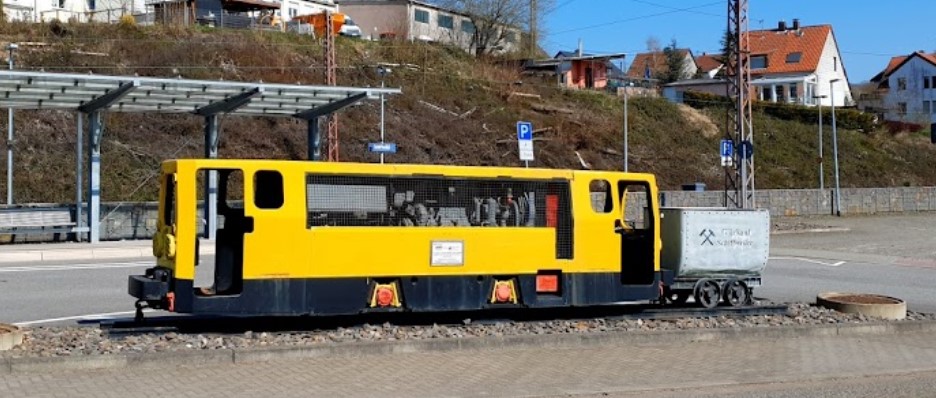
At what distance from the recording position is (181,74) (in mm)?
45969

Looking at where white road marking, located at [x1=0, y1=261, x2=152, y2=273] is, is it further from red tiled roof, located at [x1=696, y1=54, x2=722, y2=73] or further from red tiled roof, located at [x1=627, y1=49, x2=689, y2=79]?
red tiled roof, located at [x1=696, y1=54, x2=722, y2=73]

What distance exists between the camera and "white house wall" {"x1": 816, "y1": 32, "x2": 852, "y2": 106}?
87.9 m

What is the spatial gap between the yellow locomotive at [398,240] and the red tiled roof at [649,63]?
87280 millimetres

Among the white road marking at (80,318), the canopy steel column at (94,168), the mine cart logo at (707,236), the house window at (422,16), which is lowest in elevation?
the white road marking at (80,318)

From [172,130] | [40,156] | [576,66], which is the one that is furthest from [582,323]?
[576,66]

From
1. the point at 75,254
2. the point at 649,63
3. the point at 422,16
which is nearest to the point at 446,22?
the point at 422,16

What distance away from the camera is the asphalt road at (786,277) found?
48.5ft

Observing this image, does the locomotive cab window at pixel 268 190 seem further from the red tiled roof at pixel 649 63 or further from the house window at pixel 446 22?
the red tiled roof at pixel 649 63

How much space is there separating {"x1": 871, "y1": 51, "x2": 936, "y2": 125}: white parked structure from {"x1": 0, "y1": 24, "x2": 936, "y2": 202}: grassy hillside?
3229 centimetres

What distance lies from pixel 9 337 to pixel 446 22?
6489 centimetres

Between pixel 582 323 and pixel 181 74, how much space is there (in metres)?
36.4

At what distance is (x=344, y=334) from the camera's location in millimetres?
11547

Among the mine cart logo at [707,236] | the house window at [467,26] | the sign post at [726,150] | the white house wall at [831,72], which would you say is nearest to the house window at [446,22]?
the house window at [467,26]

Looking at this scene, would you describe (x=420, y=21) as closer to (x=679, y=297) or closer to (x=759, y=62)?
(x=759, y=62)
